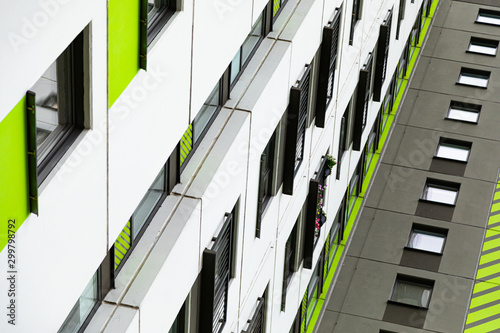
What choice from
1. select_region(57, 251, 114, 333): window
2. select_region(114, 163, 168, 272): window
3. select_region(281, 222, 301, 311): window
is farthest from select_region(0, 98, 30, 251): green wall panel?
select_region(281, 222, 301, 311): window

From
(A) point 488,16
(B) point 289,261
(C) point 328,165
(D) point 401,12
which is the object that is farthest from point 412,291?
(A) point 488,16

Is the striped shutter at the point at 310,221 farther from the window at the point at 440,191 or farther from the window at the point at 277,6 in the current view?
the window at the point at 440,191

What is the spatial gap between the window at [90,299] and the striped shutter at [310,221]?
8824 mm

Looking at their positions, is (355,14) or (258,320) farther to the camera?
(355,14)

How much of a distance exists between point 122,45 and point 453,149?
22688 millimetres

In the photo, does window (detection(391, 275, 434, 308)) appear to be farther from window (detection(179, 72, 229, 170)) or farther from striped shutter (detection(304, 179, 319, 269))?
window (detection(179, 72, 229, 170))

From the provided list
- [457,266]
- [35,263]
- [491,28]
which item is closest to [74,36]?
[35,263]

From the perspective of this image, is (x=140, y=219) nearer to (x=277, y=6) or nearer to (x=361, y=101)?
(x=277, y=6)

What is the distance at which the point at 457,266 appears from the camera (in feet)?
78.9

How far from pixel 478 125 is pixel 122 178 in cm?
2382

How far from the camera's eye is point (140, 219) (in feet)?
31.9

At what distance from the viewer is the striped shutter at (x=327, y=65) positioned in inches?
633

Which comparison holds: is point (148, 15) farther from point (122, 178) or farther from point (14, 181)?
point (14, 181)

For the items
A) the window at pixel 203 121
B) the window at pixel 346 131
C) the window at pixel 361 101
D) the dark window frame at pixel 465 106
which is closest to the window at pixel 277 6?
the window at pixel 203 121
